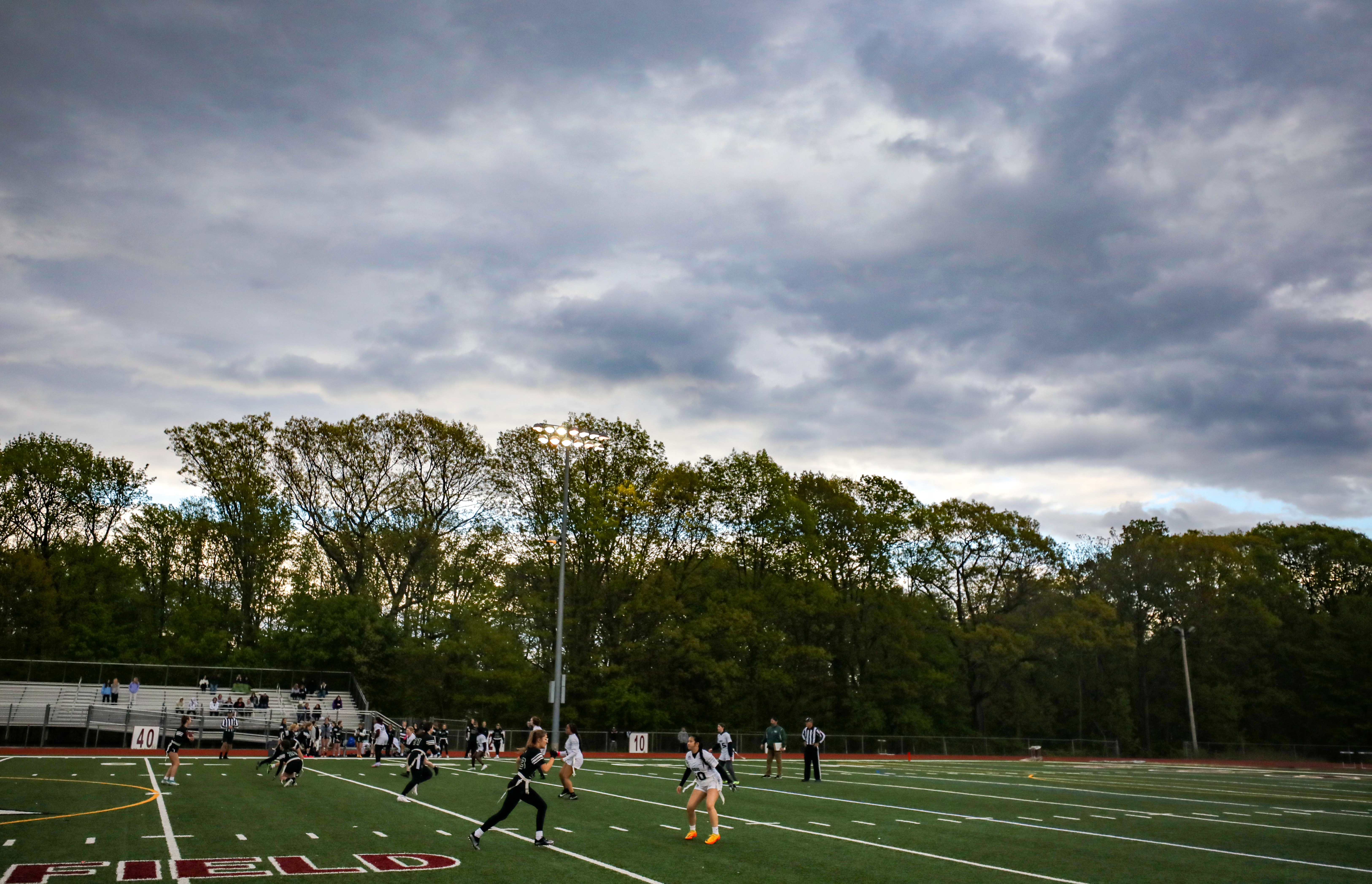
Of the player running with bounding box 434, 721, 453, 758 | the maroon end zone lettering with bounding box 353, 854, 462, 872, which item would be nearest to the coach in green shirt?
the player running with bounding box 434, 721, 453, 758

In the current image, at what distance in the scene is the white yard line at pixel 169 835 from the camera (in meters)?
10.6

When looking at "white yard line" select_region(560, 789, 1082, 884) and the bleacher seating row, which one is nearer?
"white yard line" select_region(560, 789, 1082, 884)

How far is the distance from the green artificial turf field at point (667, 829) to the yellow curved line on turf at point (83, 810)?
0.27 ft

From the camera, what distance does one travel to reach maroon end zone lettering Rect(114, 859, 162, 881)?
10.0 m

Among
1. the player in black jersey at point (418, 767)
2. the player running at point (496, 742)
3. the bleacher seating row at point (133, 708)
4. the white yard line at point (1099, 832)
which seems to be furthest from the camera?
the player running at point (496, 742)

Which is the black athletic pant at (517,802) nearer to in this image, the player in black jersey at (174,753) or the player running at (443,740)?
the player in black jersey at (174,753)

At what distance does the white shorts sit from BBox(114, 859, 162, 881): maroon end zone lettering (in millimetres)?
7205

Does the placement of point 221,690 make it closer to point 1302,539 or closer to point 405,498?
point 405,498

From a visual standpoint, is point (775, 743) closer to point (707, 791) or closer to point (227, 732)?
point (707, 791)

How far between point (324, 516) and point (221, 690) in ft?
32.3

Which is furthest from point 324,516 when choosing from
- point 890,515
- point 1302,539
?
point 1302,539

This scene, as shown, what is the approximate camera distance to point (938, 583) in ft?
203

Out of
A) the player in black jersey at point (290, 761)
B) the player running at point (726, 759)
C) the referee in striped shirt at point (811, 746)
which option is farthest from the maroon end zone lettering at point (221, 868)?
the referee in striped shirt at point (811, 746)

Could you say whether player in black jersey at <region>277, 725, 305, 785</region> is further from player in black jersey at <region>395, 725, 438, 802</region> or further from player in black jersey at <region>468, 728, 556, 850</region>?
player in black jersey at <region>468, 728, 556, 850</region>
